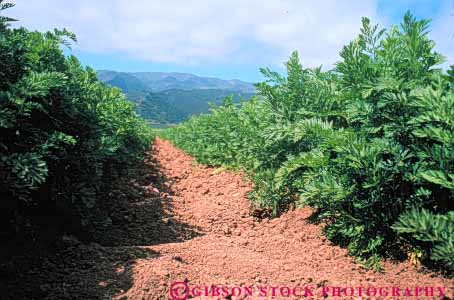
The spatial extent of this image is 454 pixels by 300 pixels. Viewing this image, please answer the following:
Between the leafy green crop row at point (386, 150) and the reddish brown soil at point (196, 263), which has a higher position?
the leafy green crop row at point (386, 150)

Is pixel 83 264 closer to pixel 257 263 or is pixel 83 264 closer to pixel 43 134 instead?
pixel 43 134

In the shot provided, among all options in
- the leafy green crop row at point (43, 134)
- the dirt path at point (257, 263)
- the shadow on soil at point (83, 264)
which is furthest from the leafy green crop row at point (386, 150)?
the leafy green crop row at point (43, 134)

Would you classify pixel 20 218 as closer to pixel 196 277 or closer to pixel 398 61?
pixel 196 277

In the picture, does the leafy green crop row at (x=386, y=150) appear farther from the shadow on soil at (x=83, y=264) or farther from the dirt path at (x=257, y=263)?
the shadow on soil at (x=83, y=264)

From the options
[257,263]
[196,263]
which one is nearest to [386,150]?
[257,263]

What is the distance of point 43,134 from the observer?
2.95 meters

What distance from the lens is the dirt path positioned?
8.79 ft

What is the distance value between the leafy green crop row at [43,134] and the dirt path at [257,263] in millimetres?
852

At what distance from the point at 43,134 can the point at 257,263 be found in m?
1.88

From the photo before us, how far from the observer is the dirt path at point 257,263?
2.68 metres

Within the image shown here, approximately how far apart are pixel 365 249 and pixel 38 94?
2.61m

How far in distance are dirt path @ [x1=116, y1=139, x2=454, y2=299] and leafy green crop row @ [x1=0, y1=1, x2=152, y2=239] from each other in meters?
0.85

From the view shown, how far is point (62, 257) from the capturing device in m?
3.12

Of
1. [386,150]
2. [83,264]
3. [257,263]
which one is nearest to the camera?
[386,150]
